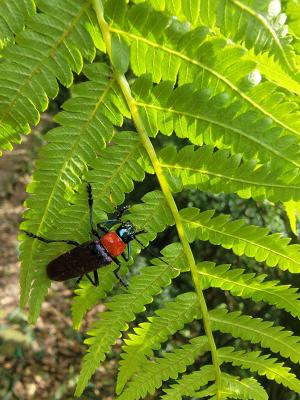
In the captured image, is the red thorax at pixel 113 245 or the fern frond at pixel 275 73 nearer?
the fern frond at pixel 275 73

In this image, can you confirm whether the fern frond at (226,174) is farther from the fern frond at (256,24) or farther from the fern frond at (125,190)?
the fern frond at (256,24)

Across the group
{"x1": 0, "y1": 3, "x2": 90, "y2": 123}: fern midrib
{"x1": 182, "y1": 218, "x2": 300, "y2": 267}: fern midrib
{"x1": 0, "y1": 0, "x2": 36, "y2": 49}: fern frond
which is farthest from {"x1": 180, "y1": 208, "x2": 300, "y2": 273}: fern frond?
{"x1": 0, "y1": 0, "x2": 36, "y2": 49}: fern frond

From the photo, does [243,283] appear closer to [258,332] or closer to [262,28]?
[258,332]

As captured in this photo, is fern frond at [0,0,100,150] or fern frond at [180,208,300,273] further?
fern frond at [180,208,300,273]

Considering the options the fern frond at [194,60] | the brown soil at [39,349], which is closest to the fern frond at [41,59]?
the fern frond at [194,60]

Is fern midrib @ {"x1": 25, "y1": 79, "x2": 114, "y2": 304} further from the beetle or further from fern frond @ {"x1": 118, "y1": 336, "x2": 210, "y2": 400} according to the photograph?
fern frond @ {"x1": 118, "y1": 336, "x2": 210, "y2": 400}

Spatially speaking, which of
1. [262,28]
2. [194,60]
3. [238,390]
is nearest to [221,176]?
[194,60]
